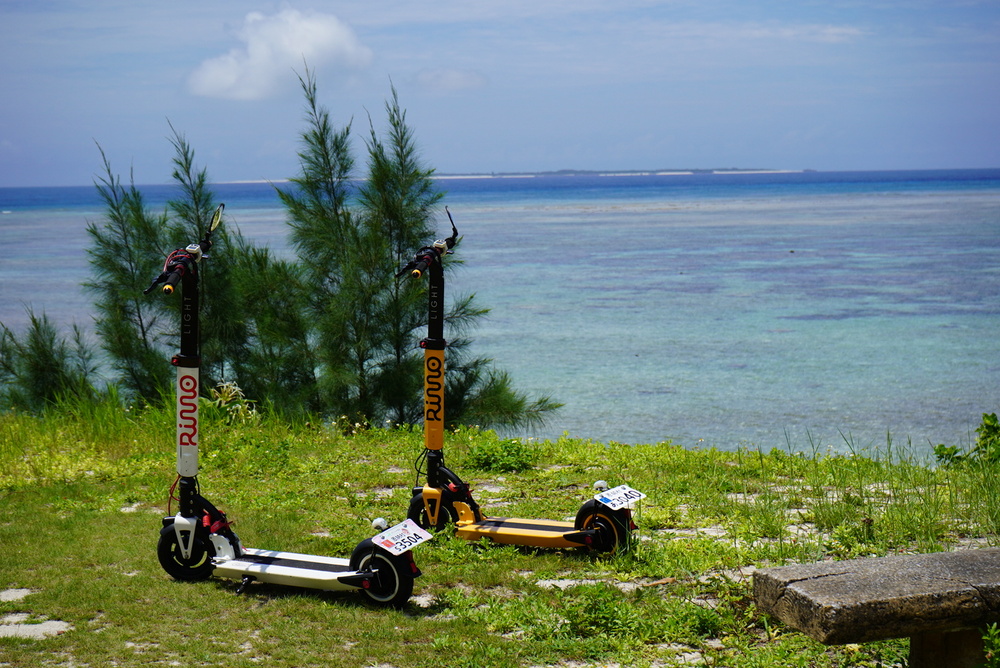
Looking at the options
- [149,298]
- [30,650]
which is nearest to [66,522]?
[30,650]

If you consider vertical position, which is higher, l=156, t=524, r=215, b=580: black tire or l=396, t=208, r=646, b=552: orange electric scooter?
l=396, t=208, r=646, b=552: orange electric scooter

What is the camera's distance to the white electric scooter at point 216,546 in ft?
15.8

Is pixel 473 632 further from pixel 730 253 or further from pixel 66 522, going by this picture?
pixel 730 253

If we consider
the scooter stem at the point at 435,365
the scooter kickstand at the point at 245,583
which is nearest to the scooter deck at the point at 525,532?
the scooter stem at the point at 435,365

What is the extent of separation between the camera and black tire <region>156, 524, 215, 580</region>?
527cm

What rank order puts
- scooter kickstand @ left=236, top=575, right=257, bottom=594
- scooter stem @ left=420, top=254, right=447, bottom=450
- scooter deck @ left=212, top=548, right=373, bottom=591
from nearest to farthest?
scooter deck @ left=212, top=548, right=373, bottom=591 → scooter kickstand @ left=236, top=575, right=257, bottom=594 → scooter stem @ left=420, top=254, right=447, bottom=450

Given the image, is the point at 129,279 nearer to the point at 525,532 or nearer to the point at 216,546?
the point at 216,546

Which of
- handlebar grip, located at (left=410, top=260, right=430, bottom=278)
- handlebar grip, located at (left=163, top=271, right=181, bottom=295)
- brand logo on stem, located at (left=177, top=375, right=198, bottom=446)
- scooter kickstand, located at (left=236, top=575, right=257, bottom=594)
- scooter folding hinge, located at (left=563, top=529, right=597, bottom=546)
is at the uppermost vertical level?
handlebar grip, located at (left=410, top=260, right=430, bottom=278)

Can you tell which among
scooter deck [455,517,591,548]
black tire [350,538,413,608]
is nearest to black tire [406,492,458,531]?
scooter deck [455,517,591,548]

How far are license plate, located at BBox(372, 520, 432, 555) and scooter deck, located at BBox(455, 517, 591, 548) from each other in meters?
0.85

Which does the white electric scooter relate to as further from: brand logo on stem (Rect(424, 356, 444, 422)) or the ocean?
the ocean

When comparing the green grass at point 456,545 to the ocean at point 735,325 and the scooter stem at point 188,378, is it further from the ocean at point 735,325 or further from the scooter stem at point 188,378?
the ocean at point 735,325

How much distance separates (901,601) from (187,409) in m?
3.76

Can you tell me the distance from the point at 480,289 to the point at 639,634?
71.1ft
